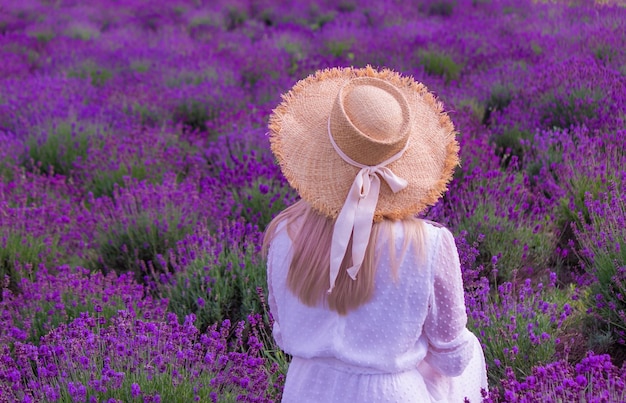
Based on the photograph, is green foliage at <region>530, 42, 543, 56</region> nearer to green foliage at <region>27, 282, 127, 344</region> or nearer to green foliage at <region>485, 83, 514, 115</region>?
green foliage at <region>485, 83, 514, 115</region>

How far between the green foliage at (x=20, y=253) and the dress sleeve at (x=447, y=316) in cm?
253

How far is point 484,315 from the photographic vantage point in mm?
2678

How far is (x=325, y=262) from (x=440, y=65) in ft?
18.6

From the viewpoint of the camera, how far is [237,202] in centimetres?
414

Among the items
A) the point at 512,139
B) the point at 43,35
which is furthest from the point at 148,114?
the point at 43,35

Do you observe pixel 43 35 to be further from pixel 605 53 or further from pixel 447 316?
pixel 447 316

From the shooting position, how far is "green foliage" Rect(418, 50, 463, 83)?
7.09 meters

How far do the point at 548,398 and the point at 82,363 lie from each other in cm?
149

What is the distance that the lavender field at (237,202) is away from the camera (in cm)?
250

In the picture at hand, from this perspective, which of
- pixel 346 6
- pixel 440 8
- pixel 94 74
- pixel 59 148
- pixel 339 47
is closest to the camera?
pixel 59 148

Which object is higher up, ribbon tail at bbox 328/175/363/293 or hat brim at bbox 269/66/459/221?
hat brim at bbox 269/66/459/221

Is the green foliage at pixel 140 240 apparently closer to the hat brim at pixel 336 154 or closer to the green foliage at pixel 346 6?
the hat brim at pixel 336 154

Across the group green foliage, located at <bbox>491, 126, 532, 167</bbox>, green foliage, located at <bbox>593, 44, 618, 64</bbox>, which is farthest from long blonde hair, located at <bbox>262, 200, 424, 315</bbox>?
green foliage, located at <bbox>593, 44, 618, 64</bbox>

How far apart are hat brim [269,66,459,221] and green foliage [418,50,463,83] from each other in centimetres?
523
